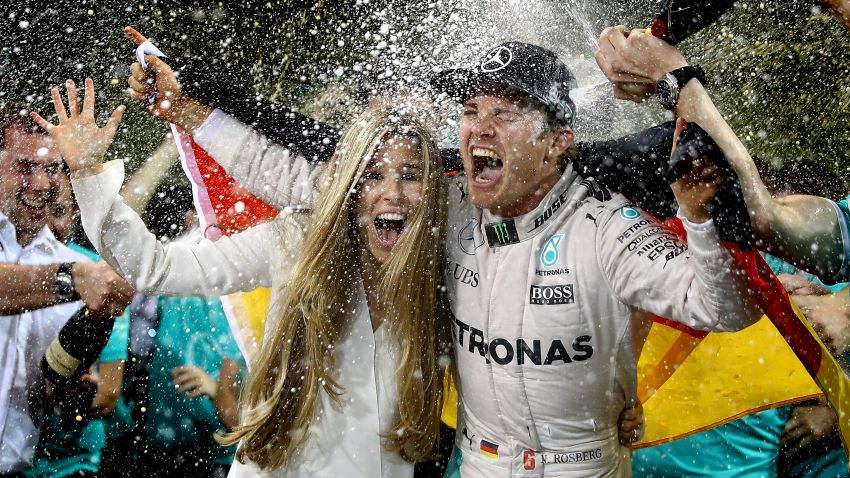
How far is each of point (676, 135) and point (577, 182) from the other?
1.88ft

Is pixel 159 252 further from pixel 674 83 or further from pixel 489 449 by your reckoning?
pixel 674 83

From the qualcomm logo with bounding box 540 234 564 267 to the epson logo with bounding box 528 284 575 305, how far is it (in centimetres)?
8

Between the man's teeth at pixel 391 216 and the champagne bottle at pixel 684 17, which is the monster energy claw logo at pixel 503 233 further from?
the champagne bottle at pixel 684 17

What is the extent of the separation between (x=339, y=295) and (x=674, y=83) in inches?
49.6

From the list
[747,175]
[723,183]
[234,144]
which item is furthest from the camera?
[234,144]

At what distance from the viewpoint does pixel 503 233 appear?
8.41 feet

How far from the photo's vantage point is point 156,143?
20.9ft

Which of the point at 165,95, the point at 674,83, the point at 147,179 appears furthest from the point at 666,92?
the point at 147,179

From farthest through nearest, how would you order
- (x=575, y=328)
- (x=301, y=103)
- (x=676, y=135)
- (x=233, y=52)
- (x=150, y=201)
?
1. (x=233, y=52)
2. (x=301, y=103)
3. (x=150, y=201)
4. (x=575, y=328)
5. (x=676, y=135)

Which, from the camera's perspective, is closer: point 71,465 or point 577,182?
point 577,182

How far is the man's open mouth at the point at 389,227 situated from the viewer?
102 inches

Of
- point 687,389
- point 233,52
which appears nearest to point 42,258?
point 687,389

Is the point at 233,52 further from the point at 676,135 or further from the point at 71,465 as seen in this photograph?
the point at 676,135

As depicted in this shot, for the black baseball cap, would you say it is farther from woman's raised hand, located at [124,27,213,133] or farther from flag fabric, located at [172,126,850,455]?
flag fabric, located at [172,126,850,455]
